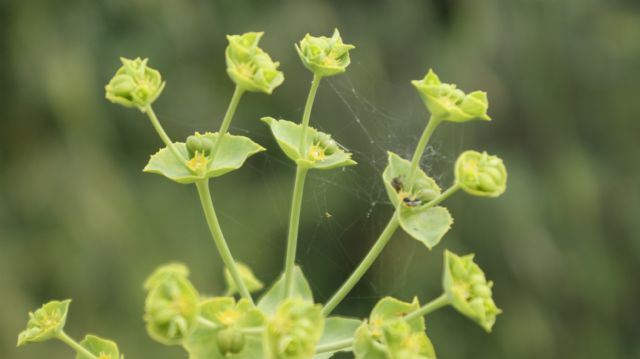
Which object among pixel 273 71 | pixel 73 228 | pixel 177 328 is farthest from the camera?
pixel 73 228

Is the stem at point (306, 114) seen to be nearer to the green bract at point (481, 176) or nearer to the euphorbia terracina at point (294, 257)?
the euphorbia terracina at point (294, 257)

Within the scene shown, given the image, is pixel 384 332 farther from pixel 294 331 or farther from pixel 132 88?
pixel 132 88

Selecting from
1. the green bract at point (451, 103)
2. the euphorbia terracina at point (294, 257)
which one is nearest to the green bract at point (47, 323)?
the euphorbia terracina at point (294, 257)

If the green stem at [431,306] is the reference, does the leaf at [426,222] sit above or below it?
above

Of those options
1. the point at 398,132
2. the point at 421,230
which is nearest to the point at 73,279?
the point at 398,132

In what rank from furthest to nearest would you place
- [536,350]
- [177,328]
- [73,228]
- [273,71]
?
1. [536,350]
2. [73,228]
3. [273,71]
4. [177,328]

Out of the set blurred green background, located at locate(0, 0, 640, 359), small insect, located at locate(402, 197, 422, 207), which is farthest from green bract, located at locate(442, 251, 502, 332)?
blurred green background, located at locate(0, 0, 640, 359)

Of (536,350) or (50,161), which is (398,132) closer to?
(536,350)
